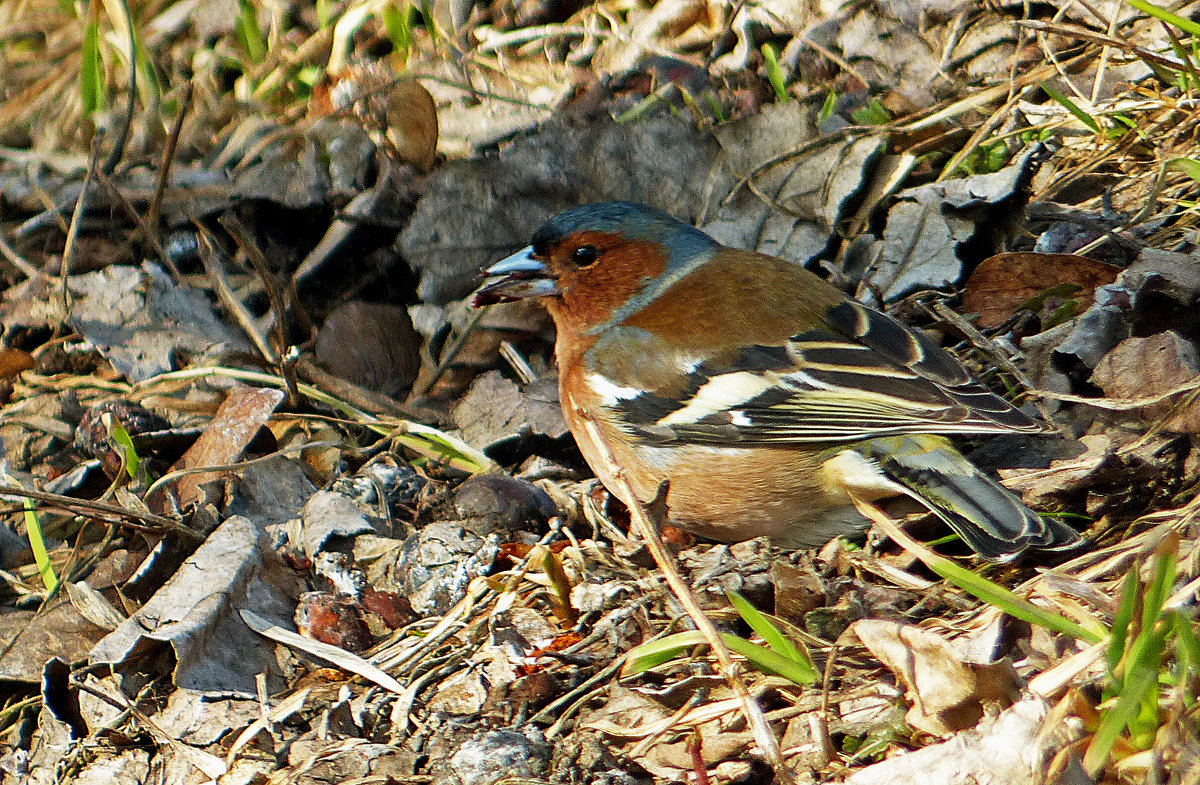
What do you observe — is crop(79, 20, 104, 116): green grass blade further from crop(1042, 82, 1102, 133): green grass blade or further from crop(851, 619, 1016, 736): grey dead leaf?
crop(851, 619, 1016, 736): grey dead leaf

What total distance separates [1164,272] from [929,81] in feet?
5.54

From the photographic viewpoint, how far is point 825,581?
2.98 m

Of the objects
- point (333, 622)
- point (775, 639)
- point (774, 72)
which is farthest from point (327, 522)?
point (774, 72)

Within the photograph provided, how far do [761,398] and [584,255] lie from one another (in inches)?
39.4

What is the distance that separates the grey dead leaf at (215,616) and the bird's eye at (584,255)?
148 centimetres

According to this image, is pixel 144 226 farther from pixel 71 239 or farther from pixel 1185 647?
pixel 1185 647

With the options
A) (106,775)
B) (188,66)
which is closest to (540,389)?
(106,775)

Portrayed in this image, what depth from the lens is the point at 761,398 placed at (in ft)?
11.3

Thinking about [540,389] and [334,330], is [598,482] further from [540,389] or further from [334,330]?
[334,330]

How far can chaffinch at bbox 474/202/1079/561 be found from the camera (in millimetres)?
3158

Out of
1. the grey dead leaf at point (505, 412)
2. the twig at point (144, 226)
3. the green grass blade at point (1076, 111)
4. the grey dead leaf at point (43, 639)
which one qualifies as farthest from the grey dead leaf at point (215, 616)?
the green grass blade at point (1076, 111)

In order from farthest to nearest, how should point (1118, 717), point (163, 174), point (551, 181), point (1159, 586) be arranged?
point (163, 174)
point (551, 181)
point (1159, 586)
point (1118, 717)

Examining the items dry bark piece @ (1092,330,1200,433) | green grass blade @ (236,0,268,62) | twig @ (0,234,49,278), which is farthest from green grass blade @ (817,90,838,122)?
twig @ (0,234,49,278)

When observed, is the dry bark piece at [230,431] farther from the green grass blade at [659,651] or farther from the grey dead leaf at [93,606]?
the green grass blade at [659,651]
